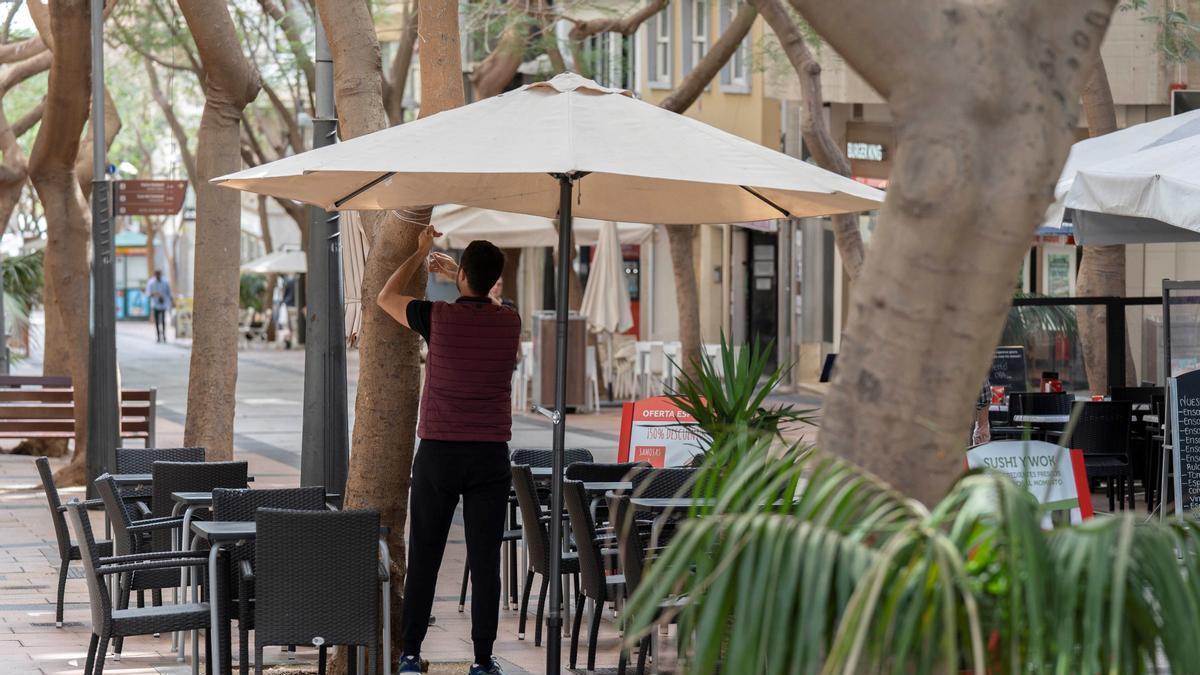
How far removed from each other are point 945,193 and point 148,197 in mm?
11124

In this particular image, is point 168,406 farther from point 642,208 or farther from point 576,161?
point 576,161

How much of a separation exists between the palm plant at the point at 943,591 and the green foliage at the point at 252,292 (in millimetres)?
51102

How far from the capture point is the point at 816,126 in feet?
54.0

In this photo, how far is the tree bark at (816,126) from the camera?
1603cm

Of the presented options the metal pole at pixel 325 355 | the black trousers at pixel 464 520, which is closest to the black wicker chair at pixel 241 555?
the black trousers at pixel 464 520

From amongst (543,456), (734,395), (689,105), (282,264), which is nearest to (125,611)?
(734,395)

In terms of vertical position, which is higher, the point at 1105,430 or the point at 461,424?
the point at 461,424

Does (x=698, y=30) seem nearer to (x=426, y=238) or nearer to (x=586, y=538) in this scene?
(x=426, y=238)

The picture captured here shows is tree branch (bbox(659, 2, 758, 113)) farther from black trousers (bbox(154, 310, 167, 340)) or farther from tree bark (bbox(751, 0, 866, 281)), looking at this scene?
black trousers (bbox(154, 310, 167, 340))

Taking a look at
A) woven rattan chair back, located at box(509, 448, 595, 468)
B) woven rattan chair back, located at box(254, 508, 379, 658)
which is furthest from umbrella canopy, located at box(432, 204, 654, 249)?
woven rattan chair back, located at box(254, 508, 379, 658)

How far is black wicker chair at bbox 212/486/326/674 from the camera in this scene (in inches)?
258

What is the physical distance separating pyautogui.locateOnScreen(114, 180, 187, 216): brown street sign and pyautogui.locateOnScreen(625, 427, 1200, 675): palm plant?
10.9 meters

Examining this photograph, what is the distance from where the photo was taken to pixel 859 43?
3.70 metres

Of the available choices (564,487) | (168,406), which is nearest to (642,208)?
(564,487)
